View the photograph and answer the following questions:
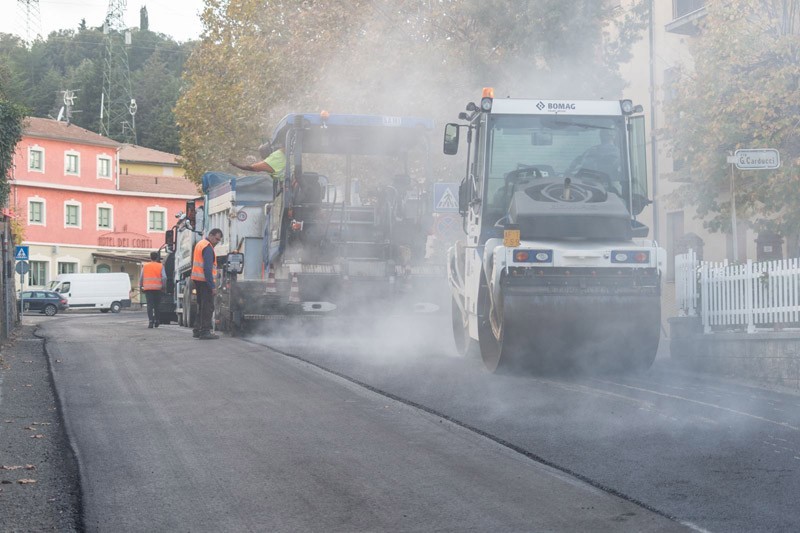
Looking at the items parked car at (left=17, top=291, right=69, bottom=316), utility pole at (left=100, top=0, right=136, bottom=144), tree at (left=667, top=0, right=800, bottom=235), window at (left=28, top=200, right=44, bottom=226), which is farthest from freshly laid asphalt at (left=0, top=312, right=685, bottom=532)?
utility pole at (left=100, top=0, right=136, bottom=144)

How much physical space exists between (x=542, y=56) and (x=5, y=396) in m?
15.3

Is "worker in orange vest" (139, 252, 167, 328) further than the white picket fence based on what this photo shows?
Yes

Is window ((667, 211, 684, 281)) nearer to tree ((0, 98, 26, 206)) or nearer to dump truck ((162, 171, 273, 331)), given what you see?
dump truck ((162, 171, 273, 331))

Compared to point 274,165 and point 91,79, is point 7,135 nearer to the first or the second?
point 274,165

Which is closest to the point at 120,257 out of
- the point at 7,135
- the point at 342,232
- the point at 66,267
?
the point at 66,267

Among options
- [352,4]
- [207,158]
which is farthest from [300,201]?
[207,158]

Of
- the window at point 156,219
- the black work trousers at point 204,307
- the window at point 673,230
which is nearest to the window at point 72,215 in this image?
the window at point 156,219

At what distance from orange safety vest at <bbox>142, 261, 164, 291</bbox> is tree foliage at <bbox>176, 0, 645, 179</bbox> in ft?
18.2

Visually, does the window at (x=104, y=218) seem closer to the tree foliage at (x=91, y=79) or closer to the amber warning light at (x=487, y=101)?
the tree foliage at (x=91, y=79)

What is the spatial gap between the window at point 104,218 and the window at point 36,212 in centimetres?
426

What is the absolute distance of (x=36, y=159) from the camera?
2653 inches

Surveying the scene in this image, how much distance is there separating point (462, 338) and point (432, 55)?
38.6ft

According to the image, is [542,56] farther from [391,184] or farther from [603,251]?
[603,251]

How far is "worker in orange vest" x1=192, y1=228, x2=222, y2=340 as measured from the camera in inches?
723
